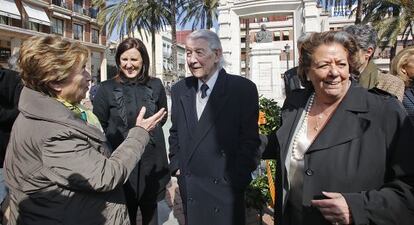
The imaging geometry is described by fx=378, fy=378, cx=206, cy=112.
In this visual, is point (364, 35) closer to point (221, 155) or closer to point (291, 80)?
point (291, 80)

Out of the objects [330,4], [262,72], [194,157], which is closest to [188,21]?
[330,4]

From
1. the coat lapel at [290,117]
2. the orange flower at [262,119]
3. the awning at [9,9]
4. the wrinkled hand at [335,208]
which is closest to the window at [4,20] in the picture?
the awning at [9,9]

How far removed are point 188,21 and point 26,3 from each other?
636 inches

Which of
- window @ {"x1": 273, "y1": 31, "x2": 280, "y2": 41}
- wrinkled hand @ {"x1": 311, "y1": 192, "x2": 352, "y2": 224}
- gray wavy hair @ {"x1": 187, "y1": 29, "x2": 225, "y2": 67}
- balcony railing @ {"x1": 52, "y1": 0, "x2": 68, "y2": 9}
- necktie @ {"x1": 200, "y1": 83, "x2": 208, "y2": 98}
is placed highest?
balcony railing @ {"x1": 52, "y1": 0, "x2": 68, "y2": 9}

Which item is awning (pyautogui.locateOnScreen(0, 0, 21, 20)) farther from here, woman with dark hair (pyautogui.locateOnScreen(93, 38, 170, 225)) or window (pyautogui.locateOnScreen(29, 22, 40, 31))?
woman with dark hair (pyautogui.locateOnScreen(93, 38, 170, 225))

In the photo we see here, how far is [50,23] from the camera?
3678 centimetres

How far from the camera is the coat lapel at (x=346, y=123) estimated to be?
1783 millimetres

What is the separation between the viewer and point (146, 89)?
3385 millimetres

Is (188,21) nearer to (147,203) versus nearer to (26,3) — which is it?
(26,3)

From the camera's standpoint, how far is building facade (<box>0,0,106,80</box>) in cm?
3180

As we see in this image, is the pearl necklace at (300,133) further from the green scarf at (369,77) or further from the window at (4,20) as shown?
the window at (4,20)

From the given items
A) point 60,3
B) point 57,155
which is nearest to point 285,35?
point 60,3

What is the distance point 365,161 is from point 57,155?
55.9 inches

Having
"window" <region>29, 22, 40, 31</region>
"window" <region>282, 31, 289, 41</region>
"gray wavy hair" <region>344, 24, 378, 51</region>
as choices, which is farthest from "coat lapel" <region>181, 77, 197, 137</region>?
"window" <region>282, 31, 289, 41</region>
